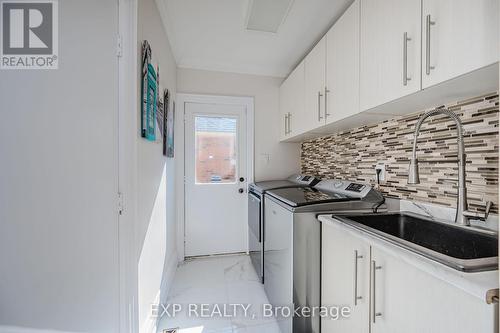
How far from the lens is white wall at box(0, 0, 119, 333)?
3.69 ft

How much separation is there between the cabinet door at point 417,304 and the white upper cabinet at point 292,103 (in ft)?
5.17

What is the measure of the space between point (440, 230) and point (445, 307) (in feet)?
1.88

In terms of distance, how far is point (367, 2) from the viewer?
1236mm

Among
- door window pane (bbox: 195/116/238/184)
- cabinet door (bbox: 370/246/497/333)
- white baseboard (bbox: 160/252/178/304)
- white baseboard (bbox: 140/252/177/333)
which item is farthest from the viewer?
door window pane (bbox: 195/116/238/184)

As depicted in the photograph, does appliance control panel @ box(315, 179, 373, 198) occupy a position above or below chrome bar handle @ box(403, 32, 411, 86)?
below

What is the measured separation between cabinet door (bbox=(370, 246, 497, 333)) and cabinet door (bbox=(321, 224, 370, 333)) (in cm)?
6

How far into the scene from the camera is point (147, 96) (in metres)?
1.37

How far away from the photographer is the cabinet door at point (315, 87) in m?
1.75

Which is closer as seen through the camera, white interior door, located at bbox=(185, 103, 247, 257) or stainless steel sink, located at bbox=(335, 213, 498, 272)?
stainless steel sink, located at bbox=(335, 213, 498, 272)

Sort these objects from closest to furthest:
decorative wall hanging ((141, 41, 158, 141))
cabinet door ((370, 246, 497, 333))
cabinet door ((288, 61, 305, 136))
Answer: cabinet door ((370, 246, 497, 333)), decorative wall hanging ((141, 41, 158, 141)), cabinet door ((288, 61, 305, 136))

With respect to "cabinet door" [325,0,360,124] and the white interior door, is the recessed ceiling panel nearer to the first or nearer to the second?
"cabinet door" [325,0,360,124]

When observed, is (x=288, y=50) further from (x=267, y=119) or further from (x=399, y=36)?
(x=399, y=36)
